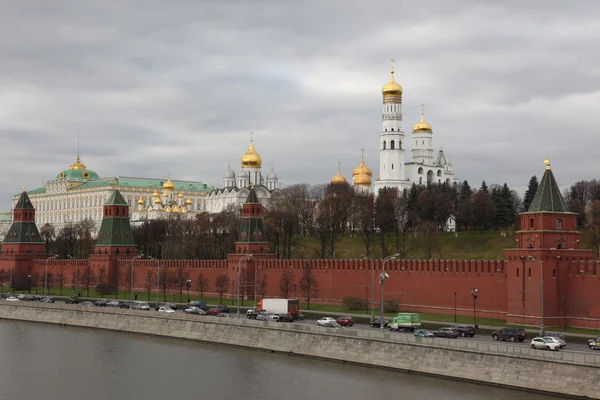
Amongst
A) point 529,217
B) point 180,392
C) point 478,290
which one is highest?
point 529,217

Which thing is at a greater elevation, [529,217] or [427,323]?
[529,217]

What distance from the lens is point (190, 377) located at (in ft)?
124

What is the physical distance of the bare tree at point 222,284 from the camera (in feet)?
209

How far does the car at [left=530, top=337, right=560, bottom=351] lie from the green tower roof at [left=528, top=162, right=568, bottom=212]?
440 inches

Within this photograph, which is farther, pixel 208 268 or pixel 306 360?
pixel 208 268

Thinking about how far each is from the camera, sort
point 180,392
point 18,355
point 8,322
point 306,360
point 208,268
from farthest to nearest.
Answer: point 208,268 < point 8,322 < point 18,355 < point 306,360 < point 180,392

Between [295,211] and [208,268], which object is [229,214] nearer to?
[295,211]

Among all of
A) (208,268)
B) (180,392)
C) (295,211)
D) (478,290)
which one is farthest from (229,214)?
(180,392)

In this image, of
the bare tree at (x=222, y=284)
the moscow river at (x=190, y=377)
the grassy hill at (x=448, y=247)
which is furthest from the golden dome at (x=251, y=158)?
the moscow river at (x=190, y=377)

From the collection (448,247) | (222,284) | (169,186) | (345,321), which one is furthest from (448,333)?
(169,186)

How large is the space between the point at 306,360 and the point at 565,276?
13.6 m

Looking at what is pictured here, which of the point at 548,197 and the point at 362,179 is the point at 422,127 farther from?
the point at 548,197

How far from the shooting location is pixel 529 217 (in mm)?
46500

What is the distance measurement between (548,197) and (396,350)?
515 inches
